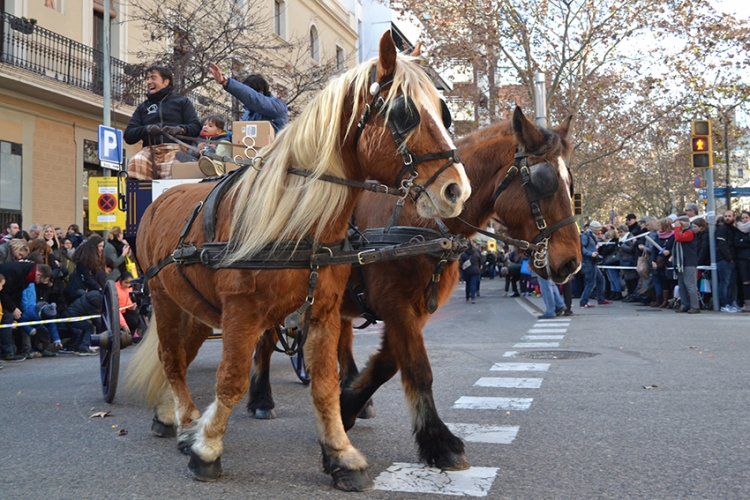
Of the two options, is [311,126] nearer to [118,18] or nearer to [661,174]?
[118,18]

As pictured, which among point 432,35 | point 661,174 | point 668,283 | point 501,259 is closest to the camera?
point 668,283

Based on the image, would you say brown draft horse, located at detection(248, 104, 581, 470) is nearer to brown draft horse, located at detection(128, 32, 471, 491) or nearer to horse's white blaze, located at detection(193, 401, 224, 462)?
brown draft horse, located at detection(128, 32, 471, 491)

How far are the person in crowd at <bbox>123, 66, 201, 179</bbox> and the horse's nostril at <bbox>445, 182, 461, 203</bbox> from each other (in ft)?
13.7

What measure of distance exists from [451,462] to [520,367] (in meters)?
4.24

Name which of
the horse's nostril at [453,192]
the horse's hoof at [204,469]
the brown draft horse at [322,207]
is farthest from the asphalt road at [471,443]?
the horse's nostril at [453,192]

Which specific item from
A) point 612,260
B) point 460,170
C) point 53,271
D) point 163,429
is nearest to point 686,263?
point 612,260

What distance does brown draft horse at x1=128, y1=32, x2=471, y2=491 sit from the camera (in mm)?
3547

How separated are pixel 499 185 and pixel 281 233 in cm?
176

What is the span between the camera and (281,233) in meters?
3.77

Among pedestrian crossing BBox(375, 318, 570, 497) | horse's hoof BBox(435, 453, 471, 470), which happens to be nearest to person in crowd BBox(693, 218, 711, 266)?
pedestrian crossing BBox(375, 318, 570, 497)

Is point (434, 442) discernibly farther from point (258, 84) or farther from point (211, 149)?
point (258, 84)

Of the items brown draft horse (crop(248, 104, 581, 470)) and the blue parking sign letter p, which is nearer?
brown draft horse (crop(248, 104, 581, 470))

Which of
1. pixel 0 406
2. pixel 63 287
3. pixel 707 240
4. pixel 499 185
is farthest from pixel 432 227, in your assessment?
pixel 707 240

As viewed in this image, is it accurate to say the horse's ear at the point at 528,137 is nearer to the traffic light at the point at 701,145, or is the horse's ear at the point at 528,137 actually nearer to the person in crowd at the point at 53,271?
the person in crowd at the point at 53,271
